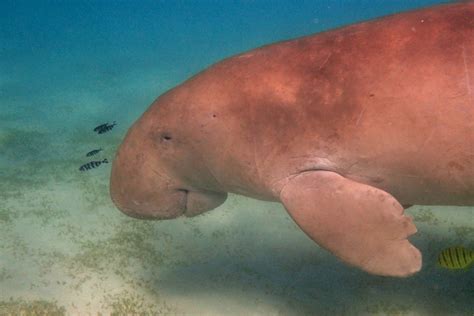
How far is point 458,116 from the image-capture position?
3293 millimetres

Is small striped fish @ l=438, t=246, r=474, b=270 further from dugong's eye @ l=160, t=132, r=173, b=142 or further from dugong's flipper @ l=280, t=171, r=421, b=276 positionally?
dugong's eye @ l=160, t=132, r=173, b=142

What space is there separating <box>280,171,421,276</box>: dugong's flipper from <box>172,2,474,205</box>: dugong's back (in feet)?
1.06

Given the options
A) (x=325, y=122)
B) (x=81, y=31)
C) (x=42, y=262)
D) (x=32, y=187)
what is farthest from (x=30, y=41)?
(x=325, y=122)

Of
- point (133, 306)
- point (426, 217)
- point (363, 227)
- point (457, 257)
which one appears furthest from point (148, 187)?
point (426, 217)

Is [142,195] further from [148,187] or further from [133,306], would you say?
[133,306]

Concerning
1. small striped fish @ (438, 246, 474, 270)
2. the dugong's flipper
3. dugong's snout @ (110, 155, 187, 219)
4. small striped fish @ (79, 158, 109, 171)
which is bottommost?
small striped fish @ (79, 158, 109, 171)

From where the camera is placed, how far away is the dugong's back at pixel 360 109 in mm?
3365

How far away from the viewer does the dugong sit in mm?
3359

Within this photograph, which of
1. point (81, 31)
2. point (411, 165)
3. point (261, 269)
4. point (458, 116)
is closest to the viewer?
point (458, 116)

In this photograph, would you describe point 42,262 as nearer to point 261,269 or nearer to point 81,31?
point 261,269

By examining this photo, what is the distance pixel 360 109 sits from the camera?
140 inches

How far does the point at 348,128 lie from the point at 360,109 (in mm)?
169

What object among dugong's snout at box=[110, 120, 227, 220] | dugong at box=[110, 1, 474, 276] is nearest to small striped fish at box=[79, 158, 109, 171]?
dugong's snout at box=[110, 120, 227, 220]

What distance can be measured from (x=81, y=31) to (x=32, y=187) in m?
36.3
